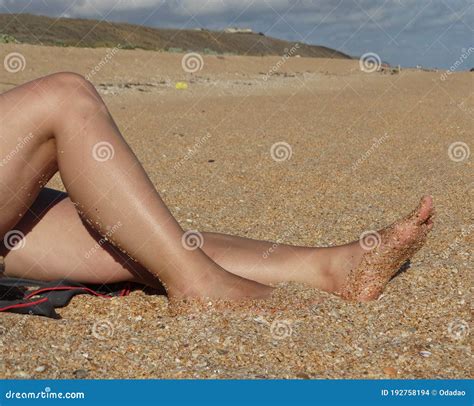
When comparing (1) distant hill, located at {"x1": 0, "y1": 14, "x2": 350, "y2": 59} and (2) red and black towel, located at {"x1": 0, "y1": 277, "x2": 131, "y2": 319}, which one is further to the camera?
(1) distant hill, located at {"x1": 0, "y1": 14, "x2": 350, "y2": 59}

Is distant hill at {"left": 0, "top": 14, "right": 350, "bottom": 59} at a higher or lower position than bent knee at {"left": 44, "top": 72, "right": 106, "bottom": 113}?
higher

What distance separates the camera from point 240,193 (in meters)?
4.08

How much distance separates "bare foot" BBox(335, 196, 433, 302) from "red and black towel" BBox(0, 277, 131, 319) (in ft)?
2.45

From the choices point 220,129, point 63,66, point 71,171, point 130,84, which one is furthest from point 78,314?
point 63,66

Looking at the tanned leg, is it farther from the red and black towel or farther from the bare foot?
the bare foot

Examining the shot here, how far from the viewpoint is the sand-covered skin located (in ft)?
5.44

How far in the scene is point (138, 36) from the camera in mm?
40750

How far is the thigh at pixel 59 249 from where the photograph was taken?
2.04 meters

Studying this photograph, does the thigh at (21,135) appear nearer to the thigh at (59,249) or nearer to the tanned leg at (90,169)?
the tanned leg at (90,169)

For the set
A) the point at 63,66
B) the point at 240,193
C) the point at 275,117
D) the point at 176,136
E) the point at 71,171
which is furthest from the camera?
the point at 63,66

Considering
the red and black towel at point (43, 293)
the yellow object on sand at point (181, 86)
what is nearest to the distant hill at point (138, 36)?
the yellow object on sand at point (181, 86)

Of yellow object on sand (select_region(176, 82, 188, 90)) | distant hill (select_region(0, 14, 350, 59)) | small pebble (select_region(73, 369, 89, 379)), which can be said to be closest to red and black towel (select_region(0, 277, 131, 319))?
small pebble (select_region(73, 369, 89, 379))

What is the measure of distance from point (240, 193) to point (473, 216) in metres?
Result: 1.41
